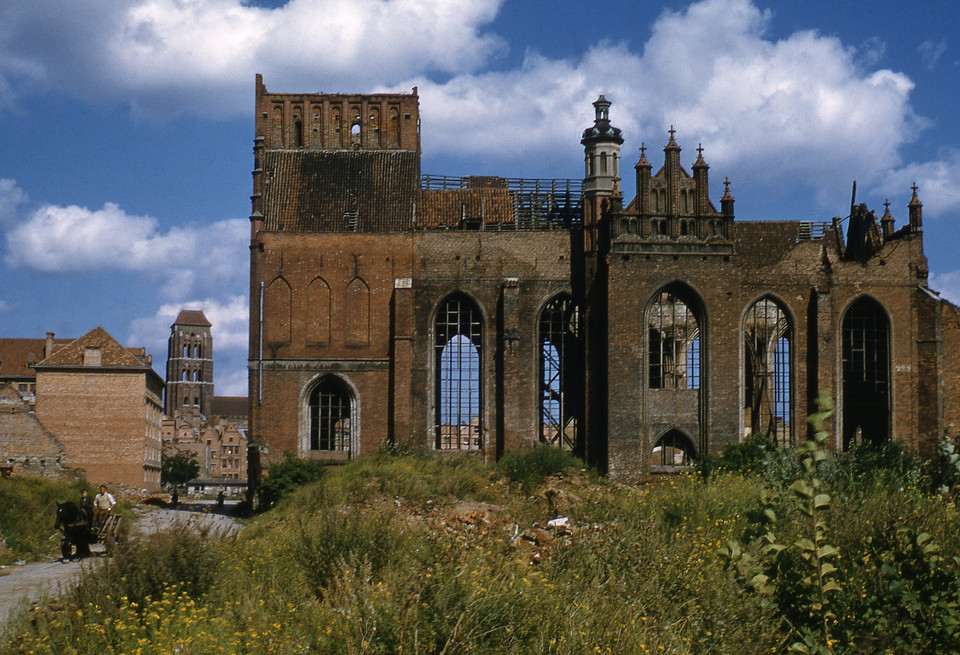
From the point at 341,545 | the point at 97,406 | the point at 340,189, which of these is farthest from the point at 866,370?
the point at 97,406

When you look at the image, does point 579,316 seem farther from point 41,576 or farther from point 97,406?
point 97,406

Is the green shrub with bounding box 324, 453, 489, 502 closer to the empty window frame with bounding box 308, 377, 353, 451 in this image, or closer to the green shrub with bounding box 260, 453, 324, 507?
the green shrub with bounding box 260, 453, 324, 507

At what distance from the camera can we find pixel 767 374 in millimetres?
36469

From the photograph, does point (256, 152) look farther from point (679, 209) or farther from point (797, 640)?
point (797, 640)

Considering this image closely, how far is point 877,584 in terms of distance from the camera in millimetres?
9773

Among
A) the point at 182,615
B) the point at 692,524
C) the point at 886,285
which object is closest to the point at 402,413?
the point at 886,285

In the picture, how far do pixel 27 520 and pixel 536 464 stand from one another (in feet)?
45.8

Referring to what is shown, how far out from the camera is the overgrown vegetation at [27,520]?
790 inches

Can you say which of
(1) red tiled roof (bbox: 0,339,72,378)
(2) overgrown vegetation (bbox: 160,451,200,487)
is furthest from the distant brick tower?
(1) red tiled roof (bbox: 0,339,72,378)

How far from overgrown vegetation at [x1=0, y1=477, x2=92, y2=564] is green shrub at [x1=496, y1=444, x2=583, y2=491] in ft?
38.6

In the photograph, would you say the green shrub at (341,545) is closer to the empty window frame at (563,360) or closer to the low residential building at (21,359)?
A: the empty window frame at (563,360)

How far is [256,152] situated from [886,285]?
21416mm

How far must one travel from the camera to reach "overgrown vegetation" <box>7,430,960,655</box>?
8.20 metres

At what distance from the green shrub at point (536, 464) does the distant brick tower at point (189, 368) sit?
124258 mm
